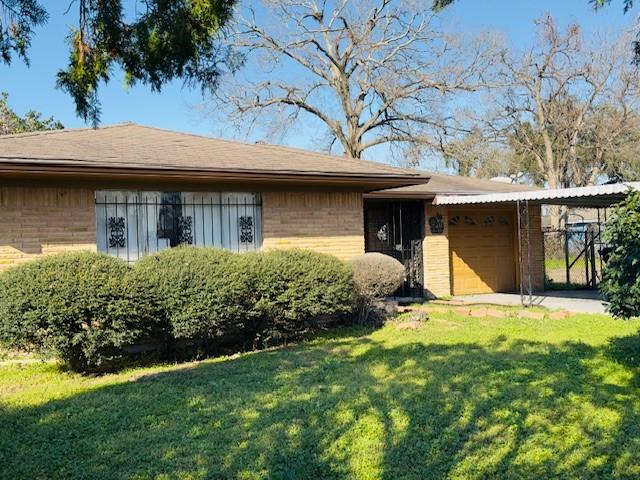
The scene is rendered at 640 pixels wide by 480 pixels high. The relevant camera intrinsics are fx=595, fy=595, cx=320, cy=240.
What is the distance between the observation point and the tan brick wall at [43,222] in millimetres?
8359

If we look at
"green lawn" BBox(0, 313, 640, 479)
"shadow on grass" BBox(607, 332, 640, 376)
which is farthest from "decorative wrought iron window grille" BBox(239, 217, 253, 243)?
"shadow on grass" BBox(607, 332, 640, 376)

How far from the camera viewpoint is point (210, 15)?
4504 millimetres

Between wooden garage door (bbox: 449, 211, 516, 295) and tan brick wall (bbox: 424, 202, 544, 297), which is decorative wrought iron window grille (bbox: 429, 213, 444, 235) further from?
wooden garage door (bbox: 449, 211, 516, 295)

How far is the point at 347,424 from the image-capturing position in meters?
4.97

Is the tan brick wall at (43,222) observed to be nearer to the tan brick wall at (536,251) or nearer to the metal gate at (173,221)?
the metal gate at (173,221)

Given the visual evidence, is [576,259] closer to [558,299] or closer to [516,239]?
[516,239]

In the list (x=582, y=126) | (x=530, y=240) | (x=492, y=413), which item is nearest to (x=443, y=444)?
(x=492, y=413)

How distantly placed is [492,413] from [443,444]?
2.80ft

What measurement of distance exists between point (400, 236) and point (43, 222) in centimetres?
900

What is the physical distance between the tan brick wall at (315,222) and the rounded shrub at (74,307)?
3433 mm

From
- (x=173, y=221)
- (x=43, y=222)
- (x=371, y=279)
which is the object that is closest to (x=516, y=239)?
(x=371, y=279)

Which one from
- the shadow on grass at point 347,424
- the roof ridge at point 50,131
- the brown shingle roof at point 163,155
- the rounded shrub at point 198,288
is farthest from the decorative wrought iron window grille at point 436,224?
the shadow on grass at point 347,424

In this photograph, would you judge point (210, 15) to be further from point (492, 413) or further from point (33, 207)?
point (33, 207)

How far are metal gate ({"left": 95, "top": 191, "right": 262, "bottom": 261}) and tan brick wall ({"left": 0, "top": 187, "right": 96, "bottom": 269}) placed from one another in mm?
226
